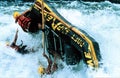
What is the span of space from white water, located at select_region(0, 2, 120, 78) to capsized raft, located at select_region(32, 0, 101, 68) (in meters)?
0.20

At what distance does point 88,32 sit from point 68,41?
6.18 ft

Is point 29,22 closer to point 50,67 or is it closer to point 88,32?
point 50,67

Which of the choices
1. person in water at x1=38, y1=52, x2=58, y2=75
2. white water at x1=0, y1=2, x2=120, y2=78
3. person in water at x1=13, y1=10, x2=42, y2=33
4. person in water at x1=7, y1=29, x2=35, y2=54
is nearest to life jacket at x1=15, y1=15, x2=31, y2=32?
person in water at x1=13, y1=10, x2=42, y2=33

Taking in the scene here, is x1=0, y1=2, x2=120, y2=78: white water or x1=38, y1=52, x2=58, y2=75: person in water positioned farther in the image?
x1=0, y1=2, x2=120, y2=78: white water

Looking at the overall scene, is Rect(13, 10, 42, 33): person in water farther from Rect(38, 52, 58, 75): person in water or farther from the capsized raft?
Rect(38, 52, 58, 75): person in water

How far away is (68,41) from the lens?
19.7 feet

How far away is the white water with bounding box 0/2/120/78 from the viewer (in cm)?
596

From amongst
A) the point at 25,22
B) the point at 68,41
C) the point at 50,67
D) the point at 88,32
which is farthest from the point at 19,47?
the point at 88,32

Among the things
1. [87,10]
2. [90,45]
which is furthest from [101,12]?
[90,45]

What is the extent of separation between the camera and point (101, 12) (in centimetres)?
945

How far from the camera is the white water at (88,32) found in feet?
19.6

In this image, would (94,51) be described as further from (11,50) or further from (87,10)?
(87,10)

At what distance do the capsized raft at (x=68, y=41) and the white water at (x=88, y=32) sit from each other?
0.66ft

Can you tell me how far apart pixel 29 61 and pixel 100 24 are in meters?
2.46
